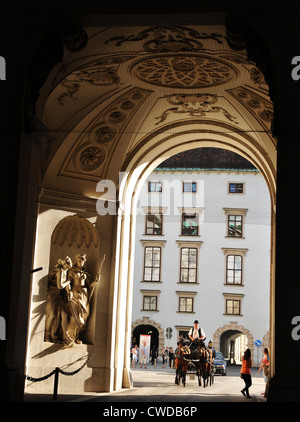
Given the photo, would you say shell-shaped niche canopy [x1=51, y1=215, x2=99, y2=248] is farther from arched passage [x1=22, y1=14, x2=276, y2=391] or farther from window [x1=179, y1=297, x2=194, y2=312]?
window [x1=179, y1=297, x2=194, y2=312]

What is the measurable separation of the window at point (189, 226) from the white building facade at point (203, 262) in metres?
0.07

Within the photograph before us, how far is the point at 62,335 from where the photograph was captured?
20.0 metres

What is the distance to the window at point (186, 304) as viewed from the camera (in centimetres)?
5028

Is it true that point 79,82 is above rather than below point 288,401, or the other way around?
above

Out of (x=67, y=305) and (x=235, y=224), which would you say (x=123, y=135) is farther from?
(x=235, y=224)

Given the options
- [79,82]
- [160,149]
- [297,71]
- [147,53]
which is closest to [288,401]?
[297,71]

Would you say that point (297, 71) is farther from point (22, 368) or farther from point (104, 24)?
point (22, 368)

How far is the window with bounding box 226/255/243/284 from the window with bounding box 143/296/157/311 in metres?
5.01

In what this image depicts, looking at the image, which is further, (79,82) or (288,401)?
(79,82)

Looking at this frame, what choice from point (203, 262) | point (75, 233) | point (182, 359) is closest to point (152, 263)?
point (203, 262)

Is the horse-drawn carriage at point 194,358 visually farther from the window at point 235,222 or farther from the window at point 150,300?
the window at point 235,222

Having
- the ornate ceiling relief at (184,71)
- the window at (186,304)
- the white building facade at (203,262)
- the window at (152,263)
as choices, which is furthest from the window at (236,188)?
the ornate ceiling relief at (184,71)

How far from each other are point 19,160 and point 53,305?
8.39 m

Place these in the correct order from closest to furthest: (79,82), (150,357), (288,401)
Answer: (288,401)
(79,82)
(150,357)
